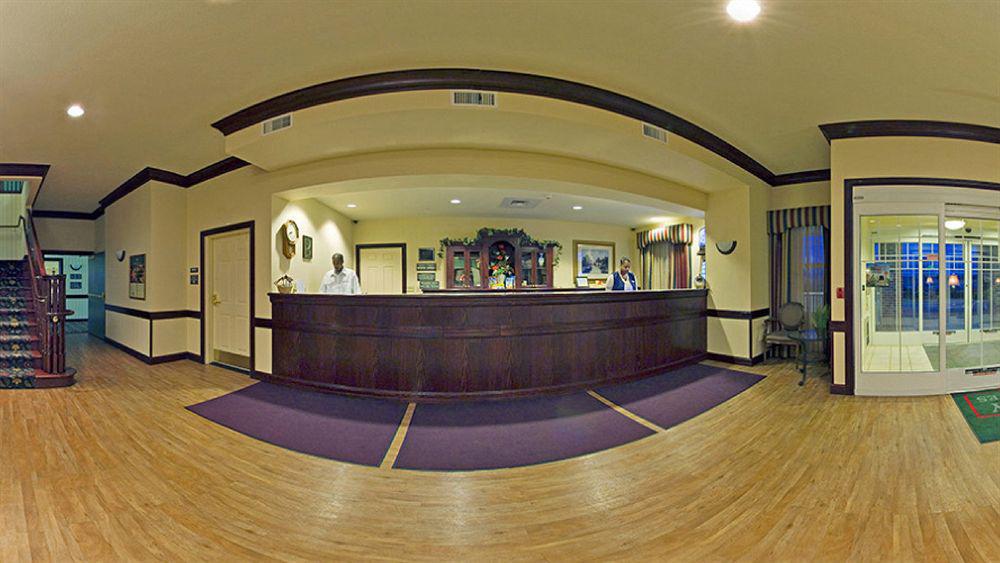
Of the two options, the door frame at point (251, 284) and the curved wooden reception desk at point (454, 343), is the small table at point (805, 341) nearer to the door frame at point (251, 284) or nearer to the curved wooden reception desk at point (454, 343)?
the curved wooden reception desk at point (454, 343)

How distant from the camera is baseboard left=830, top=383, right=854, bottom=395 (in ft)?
14.0

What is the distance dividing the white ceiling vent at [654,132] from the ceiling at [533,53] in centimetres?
21

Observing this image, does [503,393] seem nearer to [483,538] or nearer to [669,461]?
[669,461]

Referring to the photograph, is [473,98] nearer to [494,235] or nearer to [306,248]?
[306,248]

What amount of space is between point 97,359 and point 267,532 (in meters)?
6.56

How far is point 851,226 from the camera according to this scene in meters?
4.32

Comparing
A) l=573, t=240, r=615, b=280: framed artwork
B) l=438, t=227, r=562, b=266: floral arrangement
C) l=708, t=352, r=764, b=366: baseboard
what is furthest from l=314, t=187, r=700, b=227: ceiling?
l=708, t=352, r=764, b=366: baseboard

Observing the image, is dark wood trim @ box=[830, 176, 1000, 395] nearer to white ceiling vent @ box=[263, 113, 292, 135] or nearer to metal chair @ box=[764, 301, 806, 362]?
metal chair @ box=[764, 301, 806, 362]

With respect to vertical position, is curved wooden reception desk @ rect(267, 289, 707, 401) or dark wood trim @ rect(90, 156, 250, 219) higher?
dark wood trim @ rect(90, 156, 250, 219)

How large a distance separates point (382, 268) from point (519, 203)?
3067 millimetres

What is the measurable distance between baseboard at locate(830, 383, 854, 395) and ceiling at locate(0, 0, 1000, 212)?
2712 mm

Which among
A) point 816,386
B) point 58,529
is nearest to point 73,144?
point 58,529

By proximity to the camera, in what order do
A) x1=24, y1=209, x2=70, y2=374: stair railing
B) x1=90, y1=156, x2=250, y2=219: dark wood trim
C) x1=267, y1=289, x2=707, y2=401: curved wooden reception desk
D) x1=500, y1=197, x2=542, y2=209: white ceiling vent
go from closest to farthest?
1. x1=267, y1=289, x2=707, y2=401: curved wooden reception desk
2. x1=24, y1=209, x2=70, y2=374: stair railing
3. x1=90, y1=156, x2=250, y2=219: dark wood trim
4. x1=500, y1=197, x2=542, y2=209: white ceiling vent

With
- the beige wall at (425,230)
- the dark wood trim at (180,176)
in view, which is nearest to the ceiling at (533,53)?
the dark wood trim at (180,176)
